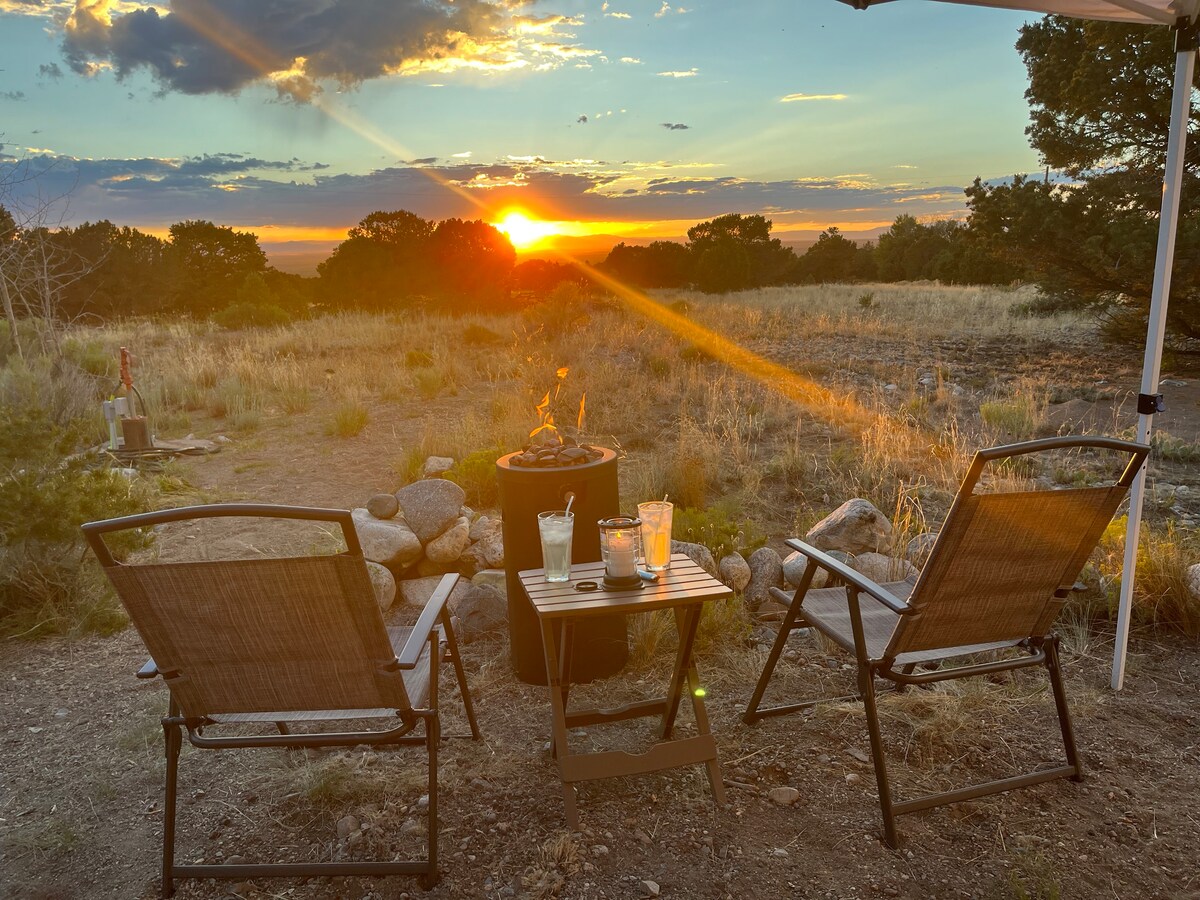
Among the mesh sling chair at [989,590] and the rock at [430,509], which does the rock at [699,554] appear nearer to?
the rock at [430,509]

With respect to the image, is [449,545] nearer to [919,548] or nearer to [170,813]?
Result: [170,813]

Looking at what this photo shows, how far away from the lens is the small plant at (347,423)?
8.23 meters

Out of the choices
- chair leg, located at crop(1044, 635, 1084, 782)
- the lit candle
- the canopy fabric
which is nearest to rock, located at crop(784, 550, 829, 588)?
chair leg, located at crop(1044, 635, 1084, 782)

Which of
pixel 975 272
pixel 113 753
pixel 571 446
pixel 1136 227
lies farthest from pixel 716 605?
pixel 975 272

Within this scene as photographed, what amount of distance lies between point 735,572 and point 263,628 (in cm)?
254

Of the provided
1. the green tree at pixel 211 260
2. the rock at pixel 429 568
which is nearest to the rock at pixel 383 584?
the rock at pixel 429 568

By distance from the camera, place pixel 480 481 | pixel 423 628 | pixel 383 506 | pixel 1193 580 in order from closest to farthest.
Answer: pixel 423 628 → pixel 1193 580 → pixel 383 506 → pixel 480 481

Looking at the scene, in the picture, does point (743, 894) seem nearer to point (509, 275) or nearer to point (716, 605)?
point (716, 605)

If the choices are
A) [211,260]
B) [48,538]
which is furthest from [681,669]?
[211,260]

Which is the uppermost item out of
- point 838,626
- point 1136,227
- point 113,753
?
point 1136,227

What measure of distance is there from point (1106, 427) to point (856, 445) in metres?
2.73

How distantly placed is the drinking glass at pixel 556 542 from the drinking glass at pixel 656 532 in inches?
9.8

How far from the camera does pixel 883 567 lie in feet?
13.4

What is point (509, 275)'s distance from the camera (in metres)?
28.1
